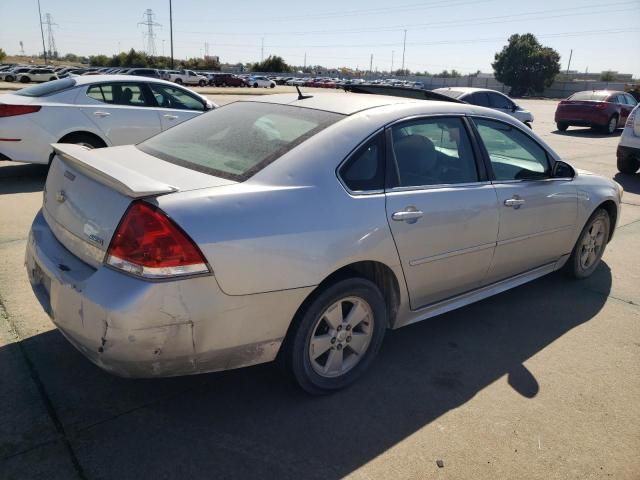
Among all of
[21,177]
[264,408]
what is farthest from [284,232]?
[21,177]

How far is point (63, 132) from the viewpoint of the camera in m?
6.78

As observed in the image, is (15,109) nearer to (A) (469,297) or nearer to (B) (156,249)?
(B) (156,249)

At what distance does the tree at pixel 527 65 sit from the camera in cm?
7012

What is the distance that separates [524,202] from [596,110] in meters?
16.7

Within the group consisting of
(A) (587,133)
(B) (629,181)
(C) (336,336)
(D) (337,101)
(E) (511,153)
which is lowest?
(B) (629,181)

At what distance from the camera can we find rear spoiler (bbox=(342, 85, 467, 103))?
3701 millimetres

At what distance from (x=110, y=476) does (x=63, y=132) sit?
5.76 metres

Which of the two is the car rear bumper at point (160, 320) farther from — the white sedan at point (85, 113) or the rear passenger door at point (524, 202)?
the white sedan at point (85, 113)

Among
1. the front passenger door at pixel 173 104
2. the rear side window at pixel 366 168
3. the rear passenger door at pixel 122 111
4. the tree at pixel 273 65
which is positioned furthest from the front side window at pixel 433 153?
the tree at pixel 273 65

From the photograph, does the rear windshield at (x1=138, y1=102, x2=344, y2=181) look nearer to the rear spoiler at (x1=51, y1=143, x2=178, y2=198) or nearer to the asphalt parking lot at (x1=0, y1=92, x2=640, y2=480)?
the rear spoiler at (x1=51, y1=143, x2=178, y2=198)

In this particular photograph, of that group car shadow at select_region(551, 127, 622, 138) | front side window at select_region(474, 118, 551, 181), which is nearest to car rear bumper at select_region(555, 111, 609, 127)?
car shadow at select_region(551, 127, 622, 138)

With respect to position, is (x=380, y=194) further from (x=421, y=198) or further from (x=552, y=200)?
(x=552, y=200)

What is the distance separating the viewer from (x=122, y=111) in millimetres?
7234

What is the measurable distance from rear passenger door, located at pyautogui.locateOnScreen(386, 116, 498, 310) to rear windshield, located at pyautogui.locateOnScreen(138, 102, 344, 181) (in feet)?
1.78
